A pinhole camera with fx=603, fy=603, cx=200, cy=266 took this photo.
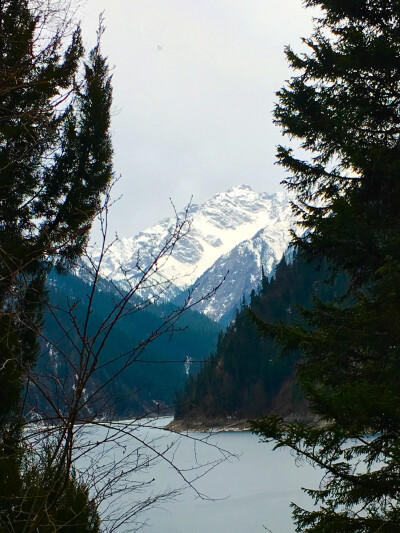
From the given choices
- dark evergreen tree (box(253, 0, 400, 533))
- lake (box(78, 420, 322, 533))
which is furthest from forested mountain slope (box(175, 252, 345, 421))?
dark evergreen tree (box(253, 0, 400, 533))

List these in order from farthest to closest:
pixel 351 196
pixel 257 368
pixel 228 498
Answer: pixel 257 368, pixel 228 498, pixel 351 196

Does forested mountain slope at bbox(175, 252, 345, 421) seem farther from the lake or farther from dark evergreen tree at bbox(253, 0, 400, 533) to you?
dark evergreen tree at bbox(253, 0, 400, 533)

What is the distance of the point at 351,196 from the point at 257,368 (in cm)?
11363

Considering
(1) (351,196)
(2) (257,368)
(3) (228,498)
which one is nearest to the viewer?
(1) (351,196)

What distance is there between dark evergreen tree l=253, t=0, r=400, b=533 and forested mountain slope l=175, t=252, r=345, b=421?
9308 cm

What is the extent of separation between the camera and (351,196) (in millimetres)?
8766

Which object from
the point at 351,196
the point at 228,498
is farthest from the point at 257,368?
the point at 351,196

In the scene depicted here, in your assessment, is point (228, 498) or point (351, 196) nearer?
point (351, 196)

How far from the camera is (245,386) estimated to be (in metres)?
118

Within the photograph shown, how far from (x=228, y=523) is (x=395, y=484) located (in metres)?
29.9

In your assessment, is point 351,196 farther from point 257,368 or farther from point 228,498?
point 257,368

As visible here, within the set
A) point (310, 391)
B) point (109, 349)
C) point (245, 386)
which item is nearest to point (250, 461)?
point (245, 386)

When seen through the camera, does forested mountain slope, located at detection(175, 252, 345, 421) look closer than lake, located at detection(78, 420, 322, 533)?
No

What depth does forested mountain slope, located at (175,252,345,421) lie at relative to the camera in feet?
365
